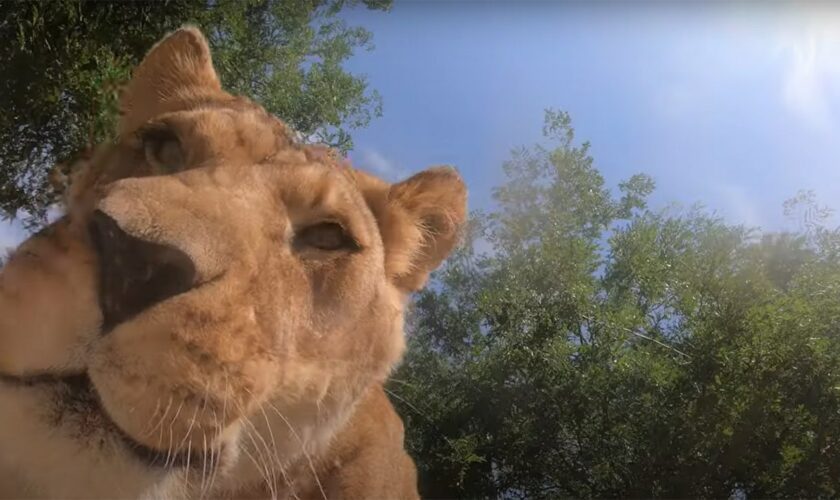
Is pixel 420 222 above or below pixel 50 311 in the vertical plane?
above

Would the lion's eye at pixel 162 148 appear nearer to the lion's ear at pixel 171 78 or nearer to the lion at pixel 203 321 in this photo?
the lion at pixel 203 321

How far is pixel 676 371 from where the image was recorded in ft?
32.8

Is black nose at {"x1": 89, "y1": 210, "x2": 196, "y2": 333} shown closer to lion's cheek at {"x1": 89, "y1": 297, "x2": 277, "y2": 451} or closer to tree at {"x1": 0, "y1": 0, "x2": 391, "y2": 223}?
lion's cheek at {"x1": 89, "y1": 297, "x2": 277, "y2": 451}

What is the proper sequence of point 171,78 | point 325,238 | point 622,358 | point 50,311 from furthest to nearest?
point 622,358 < point 171,78 < point 325,238 < point 50,311

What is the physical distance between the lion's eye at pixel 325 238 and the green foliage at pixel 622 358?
301 inches

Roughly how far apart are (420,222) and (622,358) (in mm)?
8505

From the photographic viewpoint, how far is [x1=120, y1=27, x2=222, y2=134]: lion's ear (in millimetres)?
1844

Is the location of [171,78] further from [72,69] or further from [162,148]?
[72,69]

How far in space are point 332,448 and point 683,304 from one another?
31.7 feet

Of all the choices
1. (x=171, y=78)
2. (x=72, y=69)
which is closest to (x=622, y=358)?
(x=72, y=69)

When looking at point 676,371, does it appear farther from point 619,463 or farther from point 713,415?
point 619,463

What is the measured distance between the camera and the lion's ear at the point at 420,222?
5.96 feet

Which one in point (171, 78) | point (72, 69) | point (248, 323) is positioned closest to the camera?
point (248, 323)

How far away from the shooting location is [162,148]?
1539 millimetres
